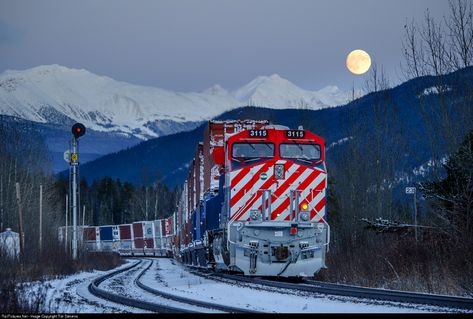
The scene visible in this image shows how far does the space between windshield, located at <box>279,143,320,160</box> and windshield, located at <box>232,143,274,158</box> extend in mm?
329

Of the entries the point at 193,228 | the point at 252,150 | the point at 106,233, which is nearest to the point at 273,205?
the point at 252,150

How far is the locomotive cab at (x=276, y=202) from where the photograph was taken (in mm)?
18875

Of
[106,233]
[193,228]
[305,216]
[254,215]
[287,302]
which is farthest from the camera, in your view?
[106,233]

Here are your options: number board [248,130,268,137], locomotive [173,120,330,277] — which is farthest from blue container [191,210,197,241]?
number board [248,130,268,137]

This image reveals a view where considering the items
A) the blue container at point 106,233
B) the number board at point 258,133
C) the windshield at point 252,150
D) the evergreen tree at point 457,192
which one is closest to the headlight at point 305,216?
the windshield at point 252,150

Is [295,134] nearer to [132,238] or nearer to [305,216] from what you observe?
[305,216]

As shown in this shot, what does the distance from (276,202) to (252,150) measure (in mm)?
1640

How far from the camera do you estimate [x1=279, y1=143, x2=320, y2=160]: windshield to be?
65.6 ft

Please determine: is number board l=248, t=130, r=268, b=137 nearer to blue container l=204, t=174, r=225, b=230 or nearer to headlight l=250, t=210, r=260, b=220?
blue container l=204, t=174, r=225, b=230

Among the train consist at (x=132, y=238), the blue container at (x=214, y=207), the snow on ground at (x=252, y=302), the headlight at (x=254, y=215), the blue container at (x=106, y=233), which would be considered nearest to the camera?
the snow on ground at (x=252, y=302)

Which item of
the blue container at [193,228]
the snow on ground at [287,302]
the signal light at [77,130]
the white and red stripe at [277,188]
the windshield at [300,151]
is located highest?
the signal light at [77,130]

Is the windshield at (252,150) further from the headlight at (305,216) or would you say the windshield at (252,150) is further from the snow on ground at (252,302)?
the snow on ground at (252,302)

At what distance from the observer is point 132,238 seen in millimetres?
81000

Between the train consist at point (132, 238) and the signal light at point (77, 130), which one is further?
the train consist at point (132, 238)
